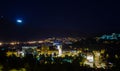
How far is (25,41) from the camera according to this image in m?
46.0

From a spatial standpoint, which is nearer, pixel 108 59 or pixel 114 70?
pixel 114 70

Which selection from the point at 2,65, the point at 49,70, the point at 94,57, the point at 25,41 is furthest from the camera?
the point at 25,41

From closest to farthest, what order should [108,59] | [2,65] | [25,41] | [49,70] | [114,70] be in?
[2,65] < [49,70] < [114,70] < [108,59] < [25,41]

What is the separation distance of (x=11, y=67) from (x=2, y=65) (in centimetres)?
41

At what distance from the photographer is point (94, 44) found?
35.5 m

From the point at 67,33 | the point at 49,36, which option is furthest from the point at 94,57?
the point at 67,33

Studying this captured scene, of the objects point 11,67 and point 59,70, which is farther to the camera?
point 59,70

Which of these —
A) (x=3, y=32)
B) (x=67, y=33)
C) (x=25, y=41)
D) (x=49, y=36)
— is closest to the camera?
(x=3, y=32)

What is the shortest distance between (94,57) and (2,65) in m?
16.3

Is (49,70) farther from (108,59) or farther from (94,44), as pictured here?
(94,44)

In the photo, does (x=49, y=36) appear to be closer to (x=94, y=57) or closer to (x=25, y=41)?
(x=25, y=41)

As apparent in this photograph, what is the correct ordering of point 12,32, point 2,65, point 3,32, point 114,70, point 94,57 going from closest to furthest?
point 2,65 < point 114,70 < point 94,57 < point 3,32 < point 12,32

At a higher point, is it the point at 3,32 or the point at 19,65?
the point at 3,32

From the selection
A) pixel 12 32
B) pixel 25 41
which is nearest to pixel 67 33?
pixel 25 41
